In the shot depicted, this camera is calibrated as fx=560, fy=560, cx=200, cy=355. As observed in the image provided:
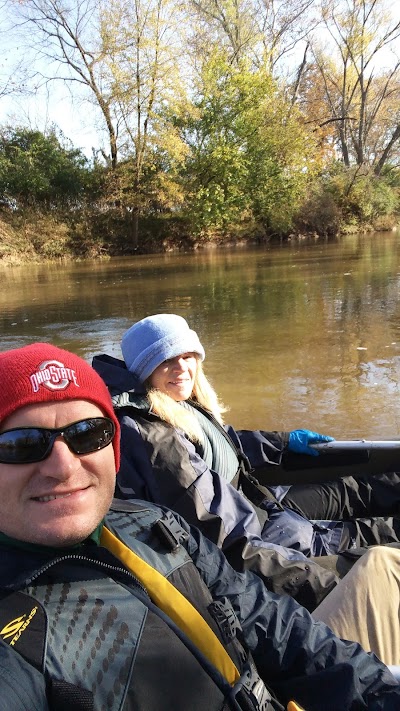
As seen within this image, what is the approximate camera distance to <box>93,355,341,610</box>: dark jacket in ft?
6.22

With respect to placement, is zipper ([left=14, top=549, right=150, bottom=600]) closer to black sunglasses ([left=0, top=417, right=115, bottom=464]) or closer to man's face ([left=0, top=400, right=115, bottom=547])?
man's face ([left=0, top=400, right=115, bottom=547])

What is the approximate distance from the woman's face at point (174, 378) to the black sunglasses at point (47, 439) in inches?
45.8

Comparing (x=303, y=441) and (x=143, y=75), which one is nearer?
(x=303, y=441)

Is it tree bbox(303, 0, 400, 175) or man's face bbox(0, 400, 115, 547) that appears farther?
tree bbox(303, 0, 400, 175)

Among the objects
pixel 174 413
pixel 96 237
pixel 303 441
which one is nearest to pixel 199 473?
pixel 174 413

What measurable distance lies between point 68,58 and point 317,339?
21410 millimetres

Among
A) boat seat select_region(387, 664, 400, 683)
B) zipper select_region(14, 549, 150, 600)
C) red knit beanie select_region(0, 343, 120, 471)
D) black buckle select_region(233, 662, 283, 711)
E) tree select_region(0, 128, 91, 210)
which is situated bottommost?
boat seat select_region(387, 664, 400, 683)

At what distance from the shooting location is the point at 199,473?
6.76ft

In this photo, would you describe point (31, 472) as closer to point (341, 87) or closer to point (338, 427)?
point (338, 427)

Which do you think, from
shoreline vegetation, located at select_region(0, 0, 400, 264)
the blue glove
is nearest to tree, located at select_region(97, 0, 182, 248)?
shoreline vegetation, located at select_region(0, 0, 400, 264)

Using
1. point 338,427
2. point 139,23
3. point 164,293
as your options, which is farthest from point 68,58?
point 338,427

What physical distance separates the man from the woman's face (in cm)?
105

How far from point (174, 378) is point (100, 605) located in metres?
1.39

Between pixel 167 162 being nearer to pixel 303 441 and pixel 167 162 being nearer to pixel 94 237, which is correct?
pixel 94 237
